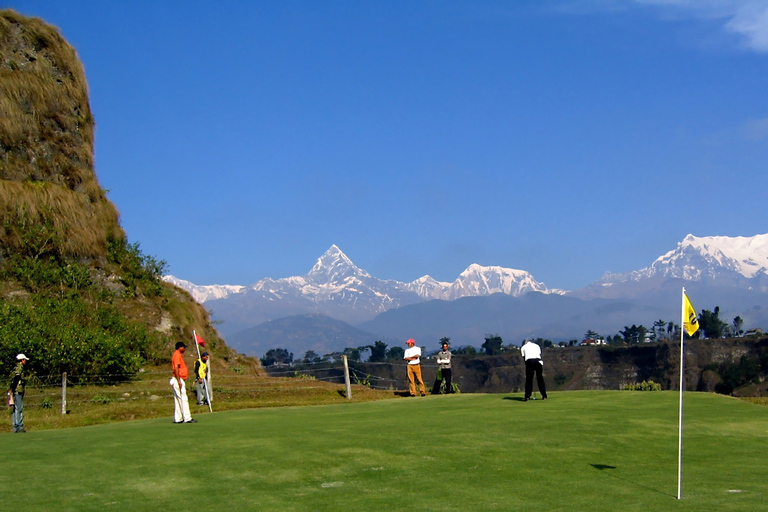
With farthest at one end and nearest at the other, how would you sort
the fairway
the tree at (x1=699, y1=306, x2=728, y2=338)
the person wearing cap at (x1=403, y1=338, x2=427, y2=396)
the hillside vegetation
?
the tree at (x1=699, y1=306, x2=728, y2=338)
the hillside vegetation
the person wearing cap at (x1=403, y1=338, x2=427, y2=396)
the fairway

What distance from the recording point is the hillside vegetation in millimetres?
31062

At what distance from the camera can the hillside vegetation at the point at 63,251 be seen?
102ft

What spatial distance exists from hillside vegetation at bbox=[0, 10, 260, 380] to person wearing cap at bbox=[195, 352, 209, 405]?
355 cm

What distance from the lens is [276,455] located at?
44.2 feet

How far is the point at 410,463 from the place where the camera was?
12.6m

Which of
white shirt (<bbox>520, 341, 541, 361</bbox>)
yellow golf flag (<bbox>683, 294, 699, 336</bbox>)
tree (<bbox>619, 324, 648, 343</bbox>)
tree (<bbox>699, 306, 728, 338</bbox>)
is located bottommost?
tree (<bbox>619, 324, 648, 343</bbox>)

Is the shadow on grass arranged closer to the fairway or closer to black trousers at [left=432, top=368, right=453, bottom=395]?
the fairway

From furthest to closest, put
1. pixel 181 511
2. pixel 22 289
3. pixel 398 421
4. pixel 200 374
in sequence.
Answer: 1. pixel 22 289
2. pixel 200 374
3. pixel 398 421
4. pixel 181 511

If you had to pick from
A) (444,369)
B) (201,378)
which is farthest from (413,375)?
(201,378)

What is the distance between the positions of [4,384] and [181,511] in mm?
20647

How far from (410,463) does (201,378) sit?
14777mm

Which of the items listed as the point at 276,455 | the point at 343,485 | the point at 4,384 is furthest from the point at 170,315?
the point at 343,485

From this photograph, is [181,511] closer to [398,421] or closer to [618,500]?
[618,500]

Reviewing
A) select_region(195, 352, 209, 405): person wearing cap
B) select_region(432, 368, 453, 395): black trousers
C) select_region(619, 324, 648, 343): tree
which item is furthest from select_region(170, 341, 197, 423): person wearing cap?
select_region(619, 324, 648, 343): tree
